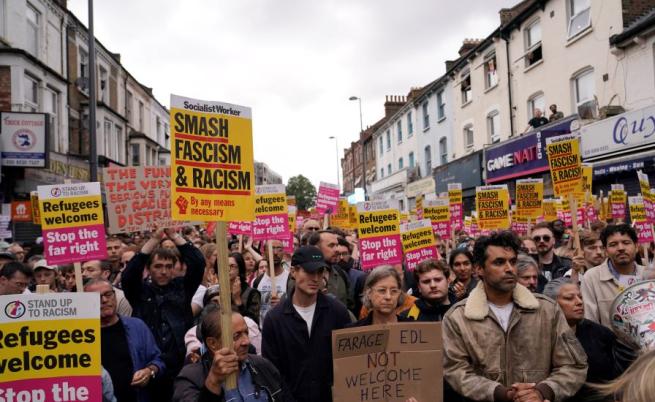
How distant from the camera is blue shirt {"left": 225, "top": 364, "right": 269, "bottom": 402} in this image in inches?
120

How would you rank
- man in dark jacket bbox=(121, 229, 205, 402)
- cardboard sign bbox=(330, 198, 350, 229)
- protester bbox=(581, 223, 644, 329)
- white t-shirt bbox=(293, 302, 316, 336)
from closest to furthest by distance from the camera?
1. white t-shirt bbox=(293, 302, 316, 336)
2. man in dark jacket bbox=(121, 229, 205, 402)
3. protester bbox=(581, 223, 644, 329)
4. cardboard sign bbox=(330, 198, 350, 229)

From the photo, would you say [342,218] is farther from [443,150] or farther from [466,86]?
[443,150]

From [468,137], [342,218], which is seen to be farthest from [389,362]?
[468,137]

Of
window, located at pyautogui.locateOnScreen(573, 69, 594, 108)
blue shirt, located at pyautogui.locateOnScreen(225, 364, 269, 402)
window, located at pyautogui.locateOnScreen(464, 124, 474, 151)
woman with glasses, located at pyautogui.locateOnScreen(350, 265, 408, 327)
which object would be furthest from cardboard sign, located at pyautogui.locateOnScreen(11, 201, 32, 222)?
window, located at pyautogui.locateOnScreen(464, 124, 474, 151)

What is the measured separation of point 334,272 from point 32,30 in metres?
21.1

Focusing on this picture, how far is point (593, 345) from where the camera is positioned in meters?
3.80

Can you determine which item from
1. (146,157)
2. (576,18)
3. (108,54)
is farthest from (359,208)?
(146,157)

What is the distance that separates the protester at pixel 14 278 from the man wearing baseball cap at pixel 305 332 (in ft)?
9.40

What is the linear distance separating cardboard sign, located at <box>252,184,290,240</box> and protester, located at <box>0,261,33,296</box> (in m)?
3.69

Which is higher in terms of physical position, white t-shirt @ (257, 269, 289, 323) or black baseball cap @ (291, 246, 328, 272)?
black baseball cap @ (291, 246, 328, 272)

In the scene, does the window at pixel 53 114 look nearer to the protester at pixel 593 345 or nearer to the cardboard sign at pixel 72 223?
the cardboard sign at pixel 72 223

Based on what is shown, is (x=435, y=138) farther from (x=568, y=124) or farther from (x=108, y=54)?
(x=108, y=54)

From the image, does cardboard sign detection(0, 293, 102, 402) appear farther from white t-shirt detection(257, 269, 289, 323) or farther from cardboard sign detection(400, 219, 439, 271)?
cardboard sign detection(400, 219, 439, 271)

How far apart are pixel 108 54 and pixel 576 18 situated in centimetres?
2481
